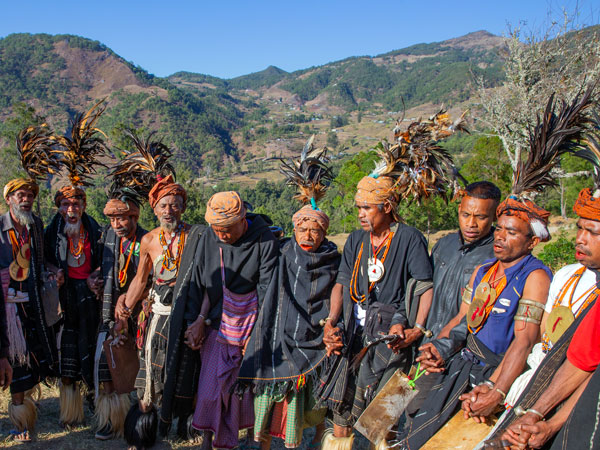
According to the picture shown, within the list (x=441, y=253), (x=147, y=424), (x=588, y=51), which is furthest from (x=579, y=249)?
(x=588, y=51)

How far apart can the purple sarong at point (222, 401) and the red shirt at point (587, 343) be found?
2.58 m

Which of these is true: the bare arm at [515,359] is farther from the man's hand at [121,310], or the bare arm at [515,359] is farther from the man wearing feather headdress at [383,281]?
the man's hand at [121,310]

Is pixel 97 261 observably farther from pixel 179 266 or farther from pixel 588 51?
pixel 588 51

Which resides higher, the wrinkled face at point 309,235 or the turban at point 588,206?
the turban at point 588,206

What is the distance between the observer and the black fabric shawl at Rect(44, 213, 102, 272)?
4785 mm

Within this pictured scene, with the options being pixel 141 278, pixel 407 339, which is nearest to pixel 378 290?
pixel 407 339

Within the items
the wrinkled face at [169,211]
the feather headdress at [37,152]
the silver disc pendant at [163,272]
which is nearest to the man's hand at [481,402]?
the silver disc pendant at [163,272]

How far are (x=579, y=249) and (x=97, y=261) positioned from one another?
14.3 feet

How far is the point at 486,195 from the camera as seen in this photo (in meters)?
3.25

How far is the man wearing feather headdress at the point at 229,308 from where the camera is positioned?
3980 millimetres

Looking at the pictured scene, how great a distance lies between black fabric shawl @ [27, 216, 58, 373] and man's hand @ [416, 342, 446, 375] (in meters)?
3.65

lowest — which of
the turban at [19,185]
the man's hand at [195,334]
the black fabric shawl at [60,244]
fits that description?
the man's hand at [195,334]

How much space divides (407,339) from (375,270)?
1.86 feet

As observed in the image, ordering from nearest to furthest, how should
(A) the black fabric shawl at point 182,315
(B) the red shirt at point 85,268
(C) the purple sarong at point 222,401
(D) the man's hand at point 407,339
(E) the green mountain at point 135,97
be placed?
(D) the man's hand at point 407,339 → (C) the purple sarong at point 222,401 → (A) the black fabric shawl at point 182,315 → (B) the red shirt at point 85,268 → (E) the green mountain at point 135,97
